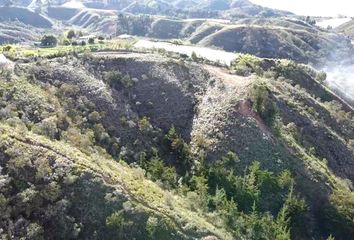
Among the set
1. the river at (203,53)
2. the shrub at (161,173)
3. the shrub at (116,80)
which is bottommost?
the river at (203,53)

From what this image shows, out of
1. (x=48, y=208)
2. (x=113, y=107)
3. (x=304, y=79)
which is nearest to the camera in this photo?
(x=48, y=208)

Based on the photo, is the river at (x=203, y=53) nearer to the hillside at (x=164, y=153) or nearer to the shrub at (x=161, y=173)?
the hillside at (x=164, y=153)

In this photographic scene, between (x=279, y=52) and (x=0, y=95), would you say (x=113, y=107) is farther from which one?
(x=279, y=52)

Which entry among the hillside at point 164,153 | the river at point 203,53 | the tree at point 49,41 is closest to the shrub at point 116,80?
the hillside at point 164,153

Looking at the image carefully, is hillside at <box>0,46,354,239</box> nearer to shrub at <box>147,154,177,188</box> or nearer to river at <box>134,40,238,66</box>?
shrub at <box>147,154,177,188</box>

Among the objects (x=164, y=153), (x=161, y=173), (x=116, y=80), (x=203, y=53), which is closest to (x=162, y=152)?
(x=164, y=153)

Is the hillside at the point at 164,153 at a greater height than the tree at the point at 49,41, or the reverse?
the hillside at the point at 164,153

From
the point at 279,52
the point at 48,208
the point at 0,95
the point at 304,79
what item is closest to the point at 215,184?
the point at 48,208

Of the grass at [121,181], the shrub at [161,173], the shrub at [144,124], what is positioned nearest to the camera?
the grass at [121,181]

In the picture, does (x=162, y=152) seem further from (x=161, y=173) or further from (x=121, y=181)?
(x=121, y=181)
